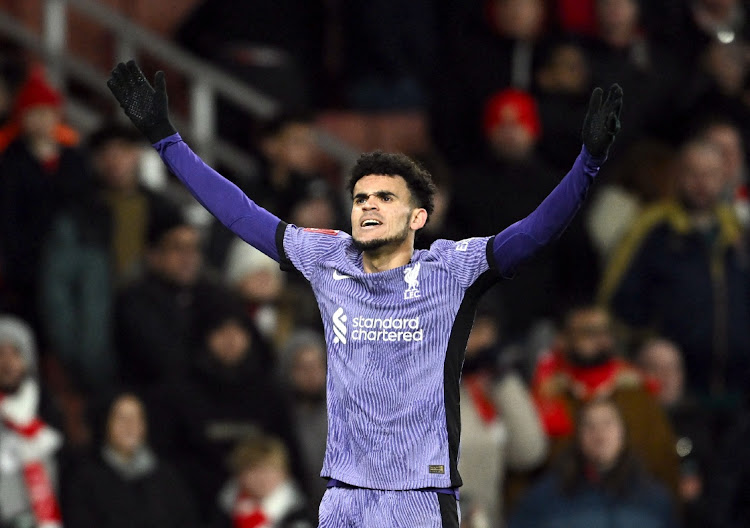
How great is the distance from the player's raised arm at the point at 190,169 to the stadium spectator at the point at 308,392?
3.59m

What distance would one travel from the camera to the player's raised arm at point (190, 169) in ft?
21.0

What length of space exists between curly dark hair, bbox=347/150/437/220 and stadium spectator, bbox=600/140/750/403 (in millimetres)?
4996

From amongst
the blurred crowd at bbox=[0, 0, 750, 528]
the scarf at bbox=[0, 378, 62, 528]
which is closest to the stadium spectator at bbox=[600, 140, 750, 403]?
the blurred crowd at bbox=[0, 0, 750, 528]

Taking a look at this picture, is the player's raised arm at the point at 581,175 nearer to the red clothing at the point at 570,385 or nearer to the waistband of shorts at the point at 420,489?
the waistband of shorts at the point at 420,489

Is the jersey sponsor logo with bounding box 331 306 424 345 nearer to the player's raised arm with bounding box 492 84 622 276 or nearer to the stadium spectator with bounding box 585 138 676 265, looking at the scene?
the player's raised arm with bounding box 492 84 622 276

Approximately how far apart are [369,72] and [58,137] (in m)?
2.74

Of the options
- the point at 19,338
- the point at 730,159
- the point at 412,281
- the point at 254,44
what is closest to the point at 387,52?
the point at 254,44

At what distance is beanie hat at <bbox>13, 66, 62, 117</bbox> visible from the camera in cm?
1013

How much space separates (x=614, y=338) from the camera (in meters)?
10.9

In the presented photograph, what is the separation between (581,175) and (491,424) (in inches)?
164

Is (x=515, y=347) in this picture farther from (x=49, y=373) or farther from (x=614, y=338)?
(x=49, y=373)

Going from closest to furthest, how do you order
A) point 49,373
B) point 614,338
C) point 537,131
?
point 49,373 < point 614,338 < point 537,131

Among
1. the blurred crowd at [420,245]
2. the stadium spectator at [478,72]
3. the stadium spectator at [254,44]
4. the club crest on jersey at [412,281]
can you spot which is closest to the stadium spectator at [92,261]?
the blurred crowd at [420,245]

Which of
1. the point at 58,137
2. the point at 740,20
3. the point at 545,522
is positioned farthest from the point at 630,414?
the point at 740,20
